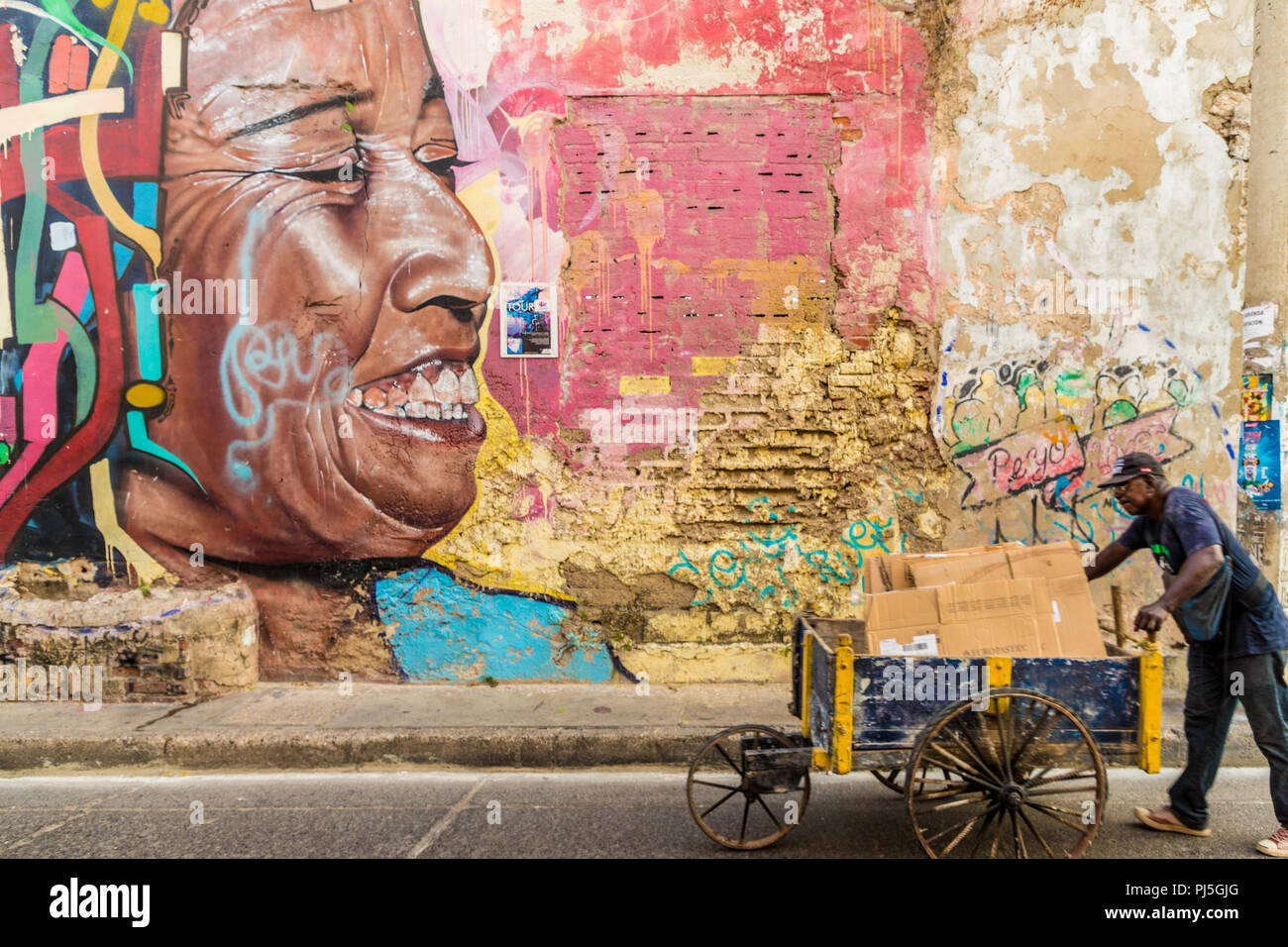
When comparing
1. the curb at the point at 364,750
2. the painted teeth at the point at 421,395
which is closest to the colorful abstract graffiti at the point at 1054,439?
the curb at the point at 364,750

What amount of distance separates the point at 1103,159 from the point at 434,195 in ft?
17.4

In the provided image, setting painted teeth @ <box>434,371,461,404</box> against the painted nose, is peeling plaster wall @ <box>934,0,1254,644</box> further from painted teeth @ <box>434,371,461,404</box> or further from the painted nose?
painted teeth @ <box>434,371,461,404</box>

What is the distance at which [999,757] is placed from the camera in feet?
11.6

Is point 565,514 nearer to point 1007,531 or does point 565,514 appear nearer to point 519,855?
point 519,855

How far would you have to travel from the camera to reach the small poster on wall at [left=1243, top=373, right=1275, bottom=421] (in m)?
5.70

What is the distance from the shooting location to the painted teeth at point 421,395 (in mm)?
6367

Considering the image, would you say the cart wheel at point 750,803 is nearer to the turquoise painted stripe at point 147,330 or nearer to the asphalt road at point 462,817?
the asphalt road at point 462,817

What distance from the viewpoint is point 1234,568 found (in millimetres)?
3812

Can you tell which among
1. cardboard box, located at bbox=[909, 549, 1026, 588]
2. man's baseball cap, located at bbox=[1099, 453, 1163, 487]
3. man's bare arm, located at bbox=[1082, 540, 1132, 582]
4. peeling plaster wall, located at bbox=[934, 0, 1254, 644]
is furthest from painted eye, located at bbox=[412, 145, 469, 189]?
man's bare arm, located at bbox=[1082, 540, 1132, 582]

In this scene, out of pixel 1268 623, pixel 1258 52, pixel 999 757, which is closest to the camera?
pixel 999 757

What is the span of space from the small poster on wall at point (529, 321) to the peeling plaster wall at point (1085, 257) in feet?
10.4

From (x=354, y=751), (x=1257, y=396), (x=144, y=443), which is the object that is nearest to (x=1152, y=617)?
(x=1257, y=396)

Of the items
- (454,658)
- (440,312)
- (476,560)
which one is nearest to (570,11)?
(440,312)

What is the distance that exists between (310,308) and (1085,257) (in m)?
6.20
